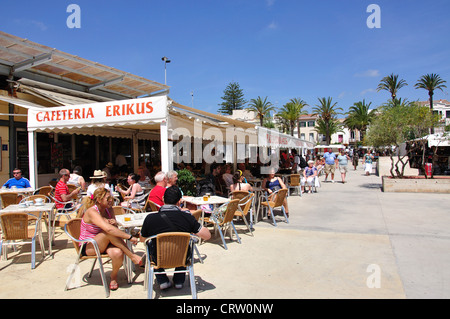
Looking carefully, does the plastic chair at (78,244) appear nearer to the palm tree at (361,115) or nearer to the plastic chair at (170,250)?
the plastic chair at (170,250)

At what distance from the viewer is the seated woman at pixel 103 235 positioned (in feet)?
11.0

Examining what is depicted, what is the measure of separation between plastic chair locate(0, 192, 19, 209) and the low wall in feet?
36.1

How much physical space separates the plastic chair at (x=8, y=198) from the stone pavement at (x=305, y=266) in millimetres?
1514

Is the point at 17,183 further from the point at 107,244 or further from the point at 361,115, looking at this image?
the point at 361,115

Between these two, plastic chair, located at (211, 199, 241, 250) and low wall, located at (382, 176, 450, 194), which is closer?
plastic chair, located at (211, 199, 241, 250)

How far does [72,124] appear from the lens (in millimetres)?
A: 6859

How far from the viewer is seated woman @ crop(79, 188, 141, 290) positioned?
3.36 metres

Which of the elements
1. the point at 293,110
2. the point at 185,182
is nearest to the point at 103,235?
the point at 185,182

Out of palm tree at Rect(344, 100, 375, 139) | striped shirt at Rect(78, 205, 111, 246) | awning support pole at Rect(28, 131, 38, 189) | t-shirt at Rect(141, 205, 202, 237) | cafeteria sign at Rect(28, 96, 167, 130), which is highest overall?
palm tree at Rect(344, 100, 375, 139)

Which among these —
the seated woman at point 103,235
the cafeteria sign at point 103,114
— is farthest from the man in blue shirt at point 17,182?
the seated woman at point 103,235

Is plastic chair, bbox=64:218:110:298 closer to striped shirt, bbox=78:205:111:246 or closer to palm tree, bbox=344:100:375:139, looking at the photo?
striped shirt, bbox=78:205:111:246

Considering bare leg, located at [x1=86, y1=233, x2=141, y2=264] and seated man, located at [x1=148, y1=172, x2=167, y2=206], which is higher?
seated man, located at [x1=148, y1=172, x2=167, y2=206]

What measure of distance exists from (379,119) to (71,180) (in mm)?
10583

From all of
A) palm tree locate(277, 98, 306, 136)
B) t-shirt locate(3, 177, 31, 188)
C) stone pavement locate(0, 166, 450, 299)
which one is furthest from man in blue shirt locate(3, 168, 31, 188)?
palm tree locate(277, 98, 306, 136)
